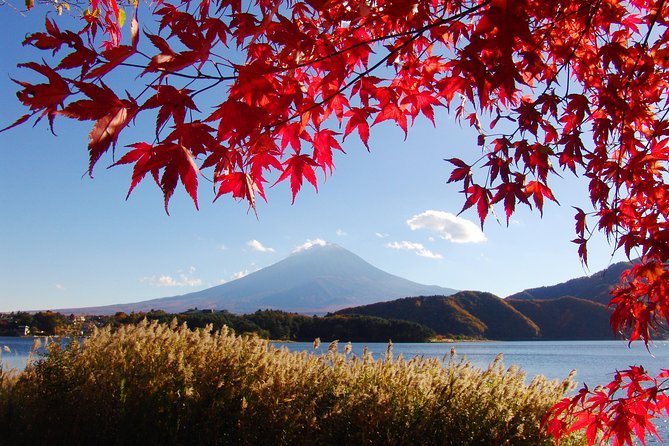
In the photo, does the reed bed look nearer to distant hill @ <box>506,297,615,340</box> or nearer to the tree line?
the tree line

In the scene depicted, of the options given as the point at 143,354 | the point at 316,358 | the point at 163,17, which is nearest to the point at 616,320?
the point at 316,358

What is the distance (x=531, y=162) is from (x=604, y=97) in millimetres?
744

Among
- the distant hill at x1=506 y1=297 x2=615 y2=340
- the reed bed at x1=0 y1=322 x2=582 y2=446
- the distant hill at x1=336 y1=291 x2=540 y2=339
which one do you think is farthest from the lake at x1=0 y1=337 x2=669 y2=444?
the distant hill at x1=506 y1=297 x2=615 y2=340

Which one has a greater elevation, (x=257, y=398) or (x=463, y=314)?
(x=257, y=398)

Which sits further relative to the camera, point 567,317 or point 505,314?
point 505,314

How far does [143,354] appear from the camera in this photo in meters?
5.16

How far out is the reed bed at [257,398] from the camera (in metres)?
4.14

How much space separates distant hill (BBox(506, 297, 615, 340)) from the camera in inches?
2190

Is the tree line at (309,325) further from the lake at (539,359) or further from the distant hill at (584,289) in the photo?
the distant hill at (584,289)

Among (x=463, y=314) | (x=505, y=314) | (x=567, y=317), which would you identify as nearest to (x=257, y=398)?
(x=463, y=314)

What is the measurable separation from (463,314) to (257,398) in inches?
1990

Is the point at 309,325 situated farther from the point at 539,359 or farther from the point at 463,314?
the point at 463,314

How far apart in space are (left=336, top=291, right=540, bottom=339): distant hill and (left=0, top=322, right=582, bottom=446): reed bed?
42.7 meters

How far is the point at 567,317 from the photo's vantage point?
56938 millimetres
